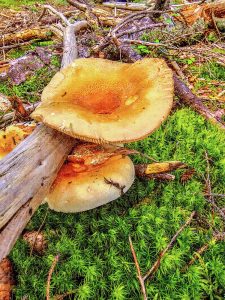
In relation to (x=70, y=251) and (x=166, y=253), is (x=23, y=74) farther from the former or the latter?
(x=166, y=253)

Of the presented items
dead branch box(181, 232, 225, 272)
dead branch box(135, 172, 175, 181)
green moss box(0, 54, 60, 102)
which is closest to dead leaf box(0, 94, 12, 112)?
green moss box(0, 54, 60, 102)

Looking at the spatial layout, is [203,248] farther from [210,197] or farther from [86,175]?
[86,175]

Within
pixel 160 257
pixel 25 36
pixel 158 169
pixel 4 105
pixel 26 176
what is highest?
pixel 26 176

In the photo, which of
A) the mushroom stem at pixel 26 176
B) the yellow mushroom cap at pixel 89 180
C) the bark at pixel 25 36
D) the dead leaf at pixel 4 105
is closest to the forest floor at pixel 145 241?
the yellow mushroom cap at pixel 89 180

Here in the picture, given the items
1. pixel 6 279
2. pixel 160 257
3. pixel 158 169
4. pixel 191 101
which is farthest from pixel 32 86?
pixel 160 257

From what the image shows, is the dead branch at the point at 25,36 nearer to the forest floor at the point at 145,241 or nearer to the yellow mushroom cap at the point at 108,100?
the yellow mushroom cap at the point at 108,100

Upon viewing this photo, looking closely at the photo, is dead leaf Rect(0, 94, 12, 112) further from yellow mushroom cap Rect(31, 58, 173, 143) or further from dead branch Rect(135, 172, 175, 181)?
dead branch Rect(135, 172, 175, 181)
